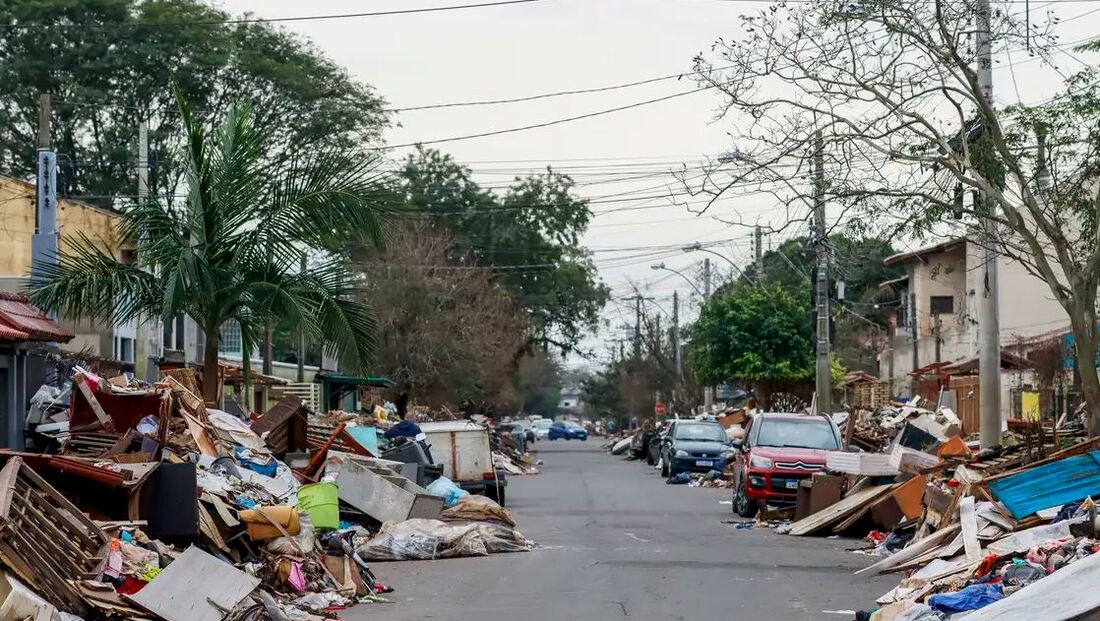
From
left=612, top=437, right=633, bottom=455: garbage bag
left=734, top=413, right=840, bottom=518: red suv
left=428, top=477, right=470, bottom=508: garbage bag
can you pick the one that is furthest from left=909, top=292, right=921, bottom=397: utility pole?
left=428, top=477, right=470, bottom=508: garbage bag

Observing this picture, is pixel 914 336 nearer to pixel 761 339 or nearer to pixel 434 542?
pixel 761 339

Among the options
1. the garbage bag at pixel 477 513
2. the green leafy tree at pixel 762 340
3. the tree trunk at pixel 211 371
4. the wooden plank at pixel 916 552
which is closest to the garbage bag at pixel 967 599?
the wooden plank at pixel 916 552

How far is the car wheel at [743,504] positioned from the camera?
25766mm

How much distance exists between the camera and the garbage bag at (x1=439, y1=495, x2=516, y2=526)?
20.9 m

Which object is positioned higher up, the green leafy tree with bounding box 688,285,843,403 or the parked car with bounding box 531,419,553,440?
the green leafy tree with bounding box 688,285,843,403

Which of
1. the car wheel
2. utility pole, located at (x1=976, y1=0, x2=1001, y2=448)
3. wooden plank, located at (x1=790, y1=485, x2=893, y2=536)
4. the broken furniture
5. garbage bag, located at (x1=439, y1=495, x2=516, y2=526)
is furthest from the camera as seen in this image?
the car wheel

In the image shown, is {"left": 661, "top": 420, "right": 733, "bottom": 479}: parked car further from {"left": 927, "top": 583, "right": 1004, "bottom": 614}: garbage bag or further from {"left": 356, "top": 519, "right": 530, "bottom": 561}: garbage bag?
{"left": 927, "top": 583, "right": 1004, "bottom": 614}: garbage bag

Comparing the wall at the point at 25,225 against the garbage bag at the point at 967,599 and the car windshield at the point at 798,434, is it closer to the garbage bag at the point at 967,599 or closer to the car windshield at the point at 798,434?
the car windshield at the point at 798,434

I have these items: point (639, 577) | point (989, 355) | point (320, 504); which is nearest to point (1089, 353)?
point (989, 355)

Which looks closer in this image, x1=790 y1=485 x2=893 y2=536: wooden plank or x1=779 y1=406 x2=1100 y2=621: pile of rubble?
x1=779 y1=406 x2=1100 y2=621: pile of rubble

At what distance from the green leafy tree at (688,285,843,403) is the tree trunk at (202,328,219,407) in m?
31.4

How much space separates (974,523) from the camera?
15719 mm

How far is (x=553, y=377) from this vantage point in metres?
159

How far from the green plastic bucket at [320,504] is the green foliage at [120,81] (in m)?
34.1
